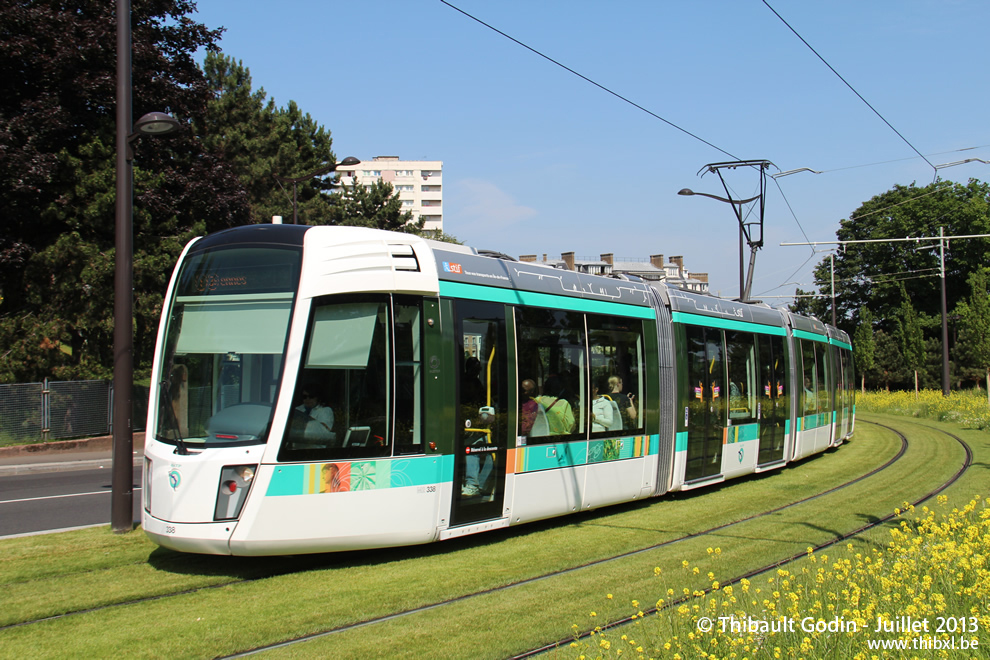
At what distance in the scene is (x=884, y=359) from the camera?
59625mm

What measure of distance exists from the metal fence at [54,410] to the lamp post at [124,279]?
13093 millimetres

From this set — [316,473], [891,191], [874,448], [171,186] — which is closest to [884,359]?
[891,191]

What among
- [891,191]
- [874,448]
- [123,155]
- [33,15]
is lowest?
[874,448]

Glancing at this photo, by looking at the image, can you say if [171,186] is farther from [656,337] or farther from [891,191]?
[891,191]

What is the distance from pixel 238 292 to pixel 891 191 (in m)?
68.3

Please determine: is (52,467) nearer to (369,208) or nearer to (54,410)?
(54,410)

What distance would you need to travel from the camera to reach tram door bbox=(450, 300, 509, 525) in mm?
8383

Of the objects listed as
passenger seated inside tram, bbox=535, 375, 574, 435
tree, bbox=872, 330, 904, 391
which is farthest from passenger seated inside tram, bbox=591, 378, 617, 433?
tree, bbox=872, 330, 904, 391

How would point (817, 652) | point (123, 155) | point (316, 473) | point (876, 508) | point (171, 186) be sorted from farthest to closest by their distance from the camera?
point (171, 186) < point (876, 508) < point (123, 155) < point (316, 473) < point (817, 652)

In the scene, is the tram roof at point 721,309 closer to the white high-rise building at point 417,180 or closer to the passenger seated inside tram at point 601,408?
the passenger seated inside tram at point 601,408

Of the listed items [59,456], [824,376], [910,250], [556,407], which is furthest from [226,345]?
[910,250]

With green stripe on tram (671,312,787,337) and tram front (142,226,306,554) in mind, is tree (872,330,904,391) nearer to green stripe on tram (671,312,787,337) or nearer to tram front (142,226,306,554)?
green stripe on tram (671,312,787,337)

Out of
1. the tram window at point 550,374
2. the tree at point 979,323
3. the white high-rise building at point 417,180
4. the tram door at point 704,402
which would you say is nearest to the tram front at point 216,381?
the tram window at point 550,374

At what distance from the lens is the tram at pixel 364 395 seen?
719cm
